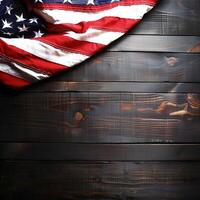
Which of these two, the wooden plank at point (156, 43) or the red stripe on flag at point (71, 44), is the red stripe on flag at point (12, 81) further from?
the wooden plank at point (156, 43)

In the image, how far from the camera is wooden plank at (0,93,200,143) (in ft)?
3.76

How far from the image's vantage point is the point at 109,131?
115 cm

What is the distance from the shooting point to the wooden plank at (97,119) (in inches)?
45.1

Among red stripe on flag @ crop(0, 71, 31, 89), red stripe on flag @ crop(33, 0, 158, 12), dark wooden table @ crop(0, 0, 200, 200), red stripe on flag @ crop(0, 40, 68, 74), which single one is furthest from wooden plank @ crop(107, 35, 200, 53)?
red stripe on flag @ crop(0, 71, 31, 89)

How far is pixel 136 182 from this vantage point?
115 cm

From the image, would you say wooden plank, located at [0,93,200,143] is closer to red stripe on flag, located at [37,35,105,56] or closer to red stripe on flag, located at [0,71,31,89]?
red stripe on flag, located at [0,71,31,89]

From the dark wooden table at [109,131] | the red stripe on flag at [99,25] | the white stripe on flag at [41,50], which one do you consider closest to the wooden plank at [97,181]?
the dark wooden table at [109,131]

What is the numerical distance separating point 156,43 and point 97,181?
0.60m

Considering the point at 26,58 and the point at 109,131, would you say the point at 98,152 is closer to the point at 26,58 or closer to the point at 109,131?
the point at 109,131

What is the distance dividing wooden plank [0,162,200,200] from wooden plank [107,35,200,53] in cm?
46

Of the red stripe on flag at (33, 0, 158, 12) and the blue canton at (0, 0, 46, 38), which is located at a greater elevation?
the red stripe on flag at (33, 0, 158, 12)

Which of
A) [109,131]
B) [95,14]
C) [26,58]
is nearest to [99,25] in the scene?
[95,14]

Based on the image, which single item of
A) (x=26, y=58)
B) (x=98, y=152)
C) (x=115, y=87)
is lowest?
(x=98, y=152)

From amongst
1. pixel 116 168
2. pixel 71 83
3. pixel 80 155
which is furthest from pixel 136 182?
pixel 71 83
